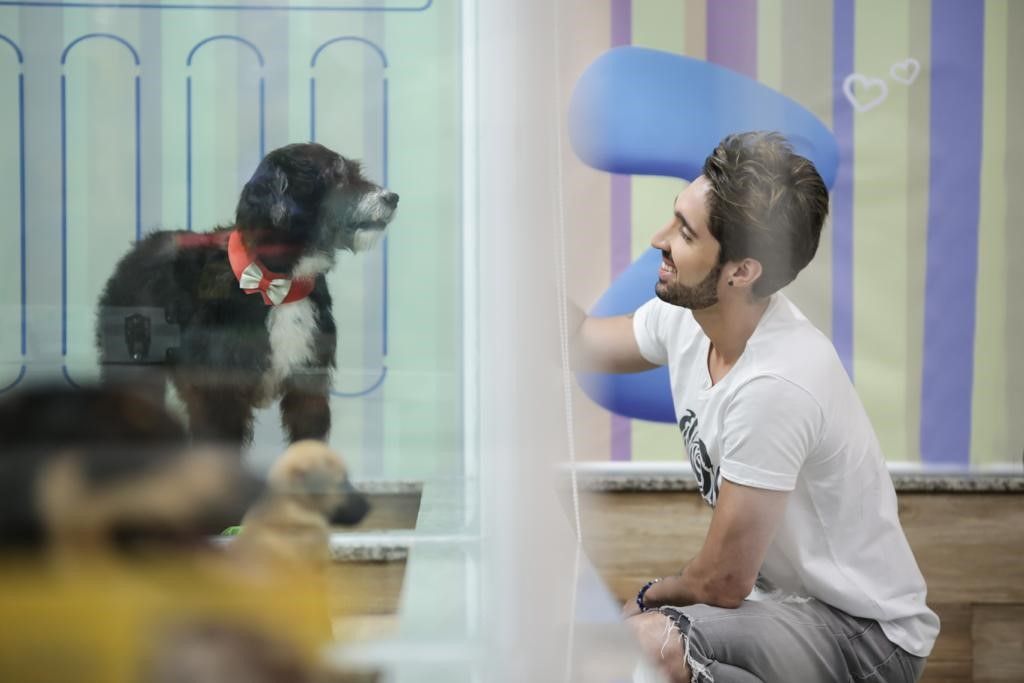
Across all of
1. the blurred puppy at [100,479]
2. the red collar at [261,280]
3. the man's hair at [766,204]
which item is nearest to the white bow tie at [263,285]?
the red collar at [261,280]

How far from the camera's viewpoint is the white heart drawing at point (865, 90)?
1.30 meters

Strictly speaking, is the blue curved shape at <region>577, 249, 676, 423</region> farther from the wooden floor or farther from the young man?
the wooden floor

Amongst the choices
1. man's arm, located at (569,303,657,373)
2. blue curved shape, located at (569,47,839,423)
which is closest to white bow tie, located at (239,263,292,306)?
man's arm, located at (569,303,657,373)

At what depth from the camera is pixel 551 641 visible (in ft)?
2.22

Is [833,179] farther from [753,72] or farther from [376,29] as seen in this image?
[376,29]

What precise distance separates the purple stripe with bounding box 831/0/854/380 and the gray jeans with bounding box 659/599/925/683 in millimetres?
357

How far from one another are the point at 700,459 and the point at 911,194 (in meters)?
0.49

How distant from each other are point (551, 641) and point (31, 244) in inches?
17.0

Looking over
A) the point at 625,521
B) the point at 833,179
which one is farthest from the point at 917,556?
the point at 833,179

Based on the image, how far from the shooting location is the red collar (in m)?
0.60

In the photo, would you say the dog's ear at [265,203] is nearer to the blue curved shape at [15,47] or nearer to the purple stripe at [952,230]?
the blue curved shape at [15,47]

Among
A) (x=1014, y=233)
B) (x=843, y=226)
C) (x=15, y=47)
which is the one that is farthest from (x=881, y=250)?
(x=15, y=47)

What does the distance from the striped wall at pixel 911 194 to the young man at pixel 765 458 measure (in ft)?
0.37

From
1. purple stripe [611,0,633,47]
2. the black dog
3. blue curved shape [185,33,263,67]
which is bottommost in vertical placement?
the black dog
